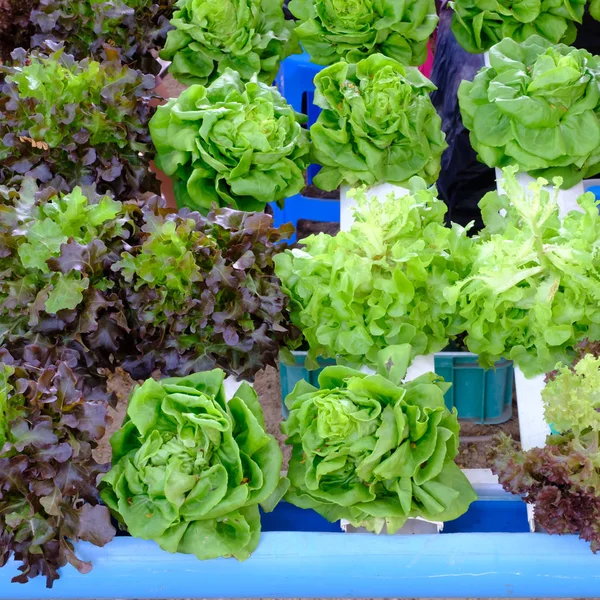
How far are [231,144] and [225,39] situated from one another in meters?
0.49

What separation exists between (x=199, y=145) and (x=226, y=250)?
0.35 metres

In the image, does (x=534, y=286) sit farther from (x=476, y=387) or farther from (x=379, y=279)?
(x=476, y=387)

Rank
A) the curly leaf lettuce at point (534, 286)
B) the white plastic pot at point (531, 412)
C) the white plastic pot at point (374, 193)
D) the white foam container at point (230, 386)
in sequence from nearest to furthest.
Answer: the curly leaf lettuce at point (534, 286)
the white plastic pot at point (531, 412)
the white foam container at point (230, 386)
the white plastic pot at point (374, 193)

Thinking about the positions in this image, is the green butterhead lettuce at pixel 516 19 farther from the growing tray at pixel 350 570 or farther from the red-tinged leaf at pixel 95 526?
the red-tinged leaf at pixel 95 526

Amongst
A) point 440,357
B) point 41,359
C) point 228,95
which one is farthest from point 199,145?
point 440,357

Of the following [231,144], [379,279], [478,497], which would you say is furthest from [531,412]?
[231,144]

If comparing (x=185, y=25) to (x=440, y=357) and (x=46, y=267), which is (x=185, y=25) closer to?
(x=46, y=267)

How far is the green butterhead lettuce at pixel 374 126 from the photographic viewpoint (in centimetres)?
187

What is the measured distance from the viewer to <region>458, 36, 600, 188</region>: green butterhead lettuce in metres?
1.81

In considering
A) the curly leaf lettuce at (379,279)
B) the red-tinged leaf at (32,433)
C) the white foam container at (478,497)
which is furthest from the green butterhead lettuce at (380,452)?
the red-tinged leaf at (32,433)

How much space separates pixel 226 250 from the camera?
5.34 ft

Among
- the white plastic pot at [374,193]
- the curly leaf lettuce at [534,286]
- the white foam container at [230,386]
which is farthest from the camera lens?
the white plastic pot at [374,193]

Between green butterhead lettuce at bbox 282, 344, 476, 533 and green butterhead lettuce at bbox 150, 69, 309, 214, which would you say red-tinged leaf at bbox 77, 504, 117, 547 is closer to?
green butterhead lettuce at bbox 282, 344, 476, 533

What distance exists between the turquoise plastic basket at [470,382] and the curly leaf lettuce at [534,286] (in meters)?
0.36
